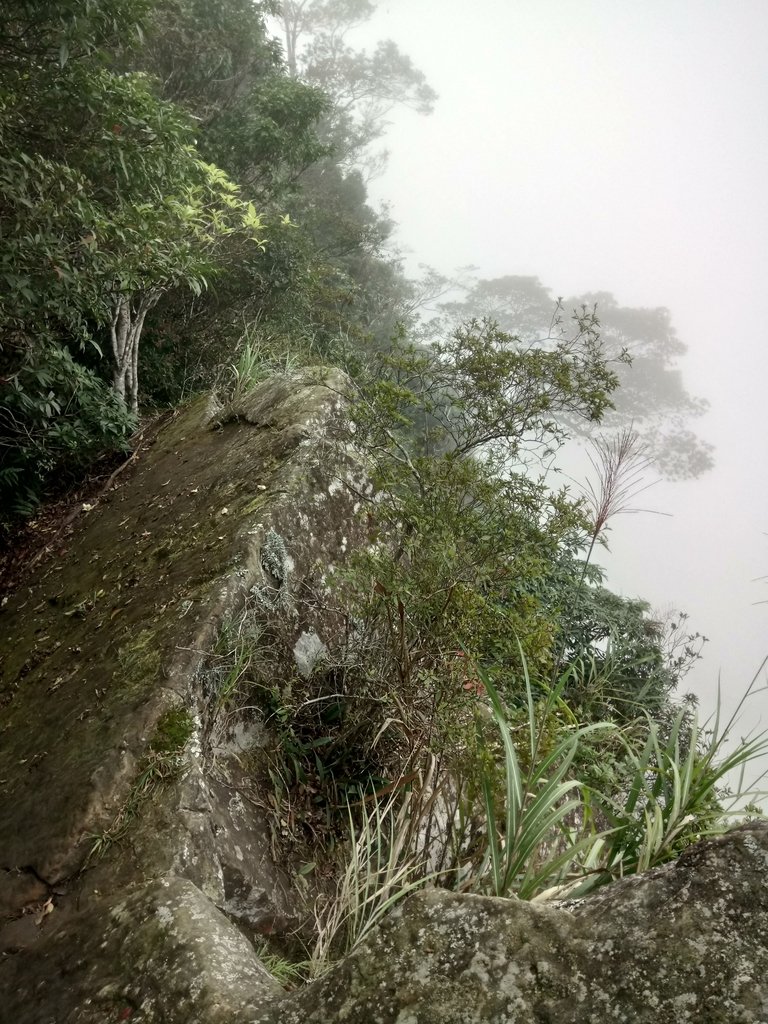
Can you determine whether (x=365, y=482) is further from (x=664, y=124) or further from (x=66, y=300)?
(x=664, y=124)

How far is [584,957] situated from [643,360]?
2128 centimetres

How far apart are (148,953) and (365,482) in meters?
2.58

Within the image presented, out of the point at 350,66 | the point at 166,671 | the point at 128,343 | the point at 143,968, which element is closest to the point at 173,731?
the point at 166,671

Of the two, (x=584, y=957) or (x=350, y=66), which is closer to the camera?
(x=584, y=957)

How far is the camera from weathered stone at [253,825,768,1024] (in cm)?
84

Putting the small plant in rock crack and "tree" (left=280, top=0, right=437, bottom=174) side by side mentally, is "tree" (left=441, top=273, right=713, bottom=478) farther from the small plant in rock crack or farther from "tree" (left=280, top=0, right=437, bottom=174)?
the small plant in rock crack

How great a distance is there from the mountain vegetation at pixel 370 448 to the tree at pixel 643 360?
39.9 feet

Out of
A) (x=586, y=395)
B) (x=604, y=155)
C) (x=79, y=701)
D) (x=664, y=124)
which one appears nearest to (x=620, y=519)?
(x=586, y=395)

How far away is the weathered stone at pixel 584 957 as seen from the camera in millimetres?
838

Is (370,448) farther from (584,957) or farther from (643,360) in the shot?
(643,360)

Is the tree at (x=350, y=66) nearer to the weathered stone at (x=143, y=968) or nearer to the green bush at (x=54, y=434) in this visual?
the green bush at (x=54, y=434)

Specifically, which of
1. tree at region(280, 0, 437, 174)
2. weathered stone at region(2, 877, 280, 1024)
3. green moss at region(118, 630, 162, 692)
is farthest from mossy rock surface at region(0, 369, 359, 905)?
tree at region(280, 0, 437, 174)

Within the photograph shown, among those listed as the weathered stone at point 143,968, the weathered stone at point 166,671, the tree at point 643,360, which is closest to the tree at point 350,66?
the tree at point 643,360

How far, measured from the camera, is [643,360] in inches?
771
